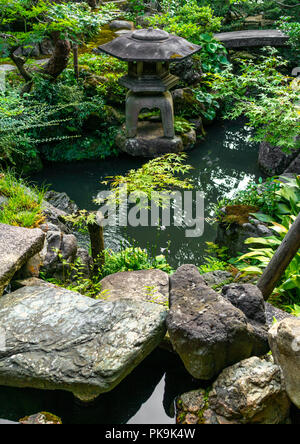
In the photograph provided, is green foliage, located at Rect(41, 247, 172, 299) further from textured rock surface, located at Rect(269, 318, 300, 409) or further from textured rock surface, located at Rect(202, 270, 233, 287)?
textured rock surface, located at Rect(269, 318, 300, 409)

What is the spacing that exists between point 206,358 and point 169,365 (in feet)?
2.20

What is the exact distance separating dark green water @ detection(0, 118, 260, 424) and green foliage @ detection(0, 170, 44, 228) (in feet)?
5.65

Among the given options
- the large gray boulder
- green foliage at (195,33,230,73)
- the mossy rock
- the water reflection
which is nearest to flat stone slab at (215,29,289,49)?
green foliage at (195,33,230,73)

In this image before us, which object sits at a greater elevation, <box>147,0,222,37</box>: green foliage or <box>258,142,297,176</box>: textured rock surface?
<box>147,0,222,37</box>: green foliage

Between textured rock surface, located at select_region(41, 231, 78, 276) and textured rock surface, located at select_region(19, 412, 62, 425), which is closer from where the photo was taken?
textured rock surface, located at select_region(19, 412, 62, 425)

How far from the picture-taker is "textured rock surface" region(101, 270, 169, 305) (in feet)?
13.9

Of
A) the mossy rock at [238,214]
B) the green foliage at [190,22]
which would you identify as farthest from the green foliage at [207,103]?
the mossy rock at [238,214]

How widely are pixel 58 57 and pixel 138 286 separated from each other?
676 centimetres

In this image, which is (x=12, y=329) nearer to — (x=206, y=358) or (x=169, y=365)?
(x=169, y=365)

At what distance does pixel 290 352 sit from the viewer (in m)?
2.61

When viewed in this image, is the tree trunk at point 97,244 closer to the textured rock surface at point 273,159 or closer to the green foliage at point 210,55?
the textured rock surface at point 273,159

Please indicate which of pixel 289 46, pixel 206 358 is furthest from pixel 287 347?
pixel 289 46

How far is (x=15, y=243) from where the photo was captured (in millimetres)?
3924

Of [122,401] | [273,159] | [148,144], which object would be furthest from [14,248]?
[273,159]
